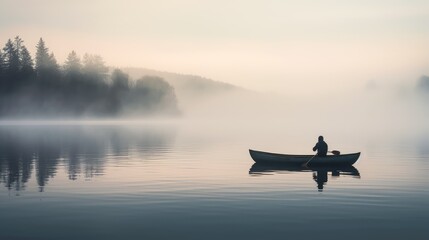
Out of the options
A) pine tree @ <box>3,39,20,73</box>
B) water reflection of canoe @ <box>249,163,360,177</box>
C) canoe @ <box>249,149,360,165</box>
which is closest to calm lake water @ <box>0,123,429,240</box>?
water reflection of canoe @ <box>249,163,360,177</box>

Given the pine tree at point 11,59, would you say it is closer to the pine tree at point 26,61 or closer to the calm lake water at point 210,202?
the pine tree at point 26,61

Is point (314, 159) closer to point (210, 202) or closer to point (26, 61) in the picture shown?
point (210, 202)

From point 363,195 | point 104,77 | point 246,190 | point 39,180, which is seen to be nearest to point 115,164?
point 39,180

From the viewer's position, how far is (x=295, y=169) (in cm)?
4028

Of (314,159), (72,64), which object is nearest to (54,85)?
(72,64)

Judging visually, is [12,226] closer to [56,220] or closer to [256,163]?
[56,220]

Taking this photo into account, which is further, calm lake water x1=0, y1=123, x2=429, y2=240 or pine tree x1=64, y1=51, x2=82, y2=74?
pine tree x1=64, y1=51, x2=82, y2=74

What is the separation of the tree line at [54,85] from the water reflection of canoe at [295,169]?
14029 cm

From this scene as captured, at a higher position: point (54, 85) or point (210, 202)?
point (54, 85)

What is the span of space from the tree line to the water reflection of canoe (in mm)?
140289

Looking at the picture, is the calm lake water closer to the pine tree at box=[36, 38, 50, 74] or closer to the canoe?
the canoe

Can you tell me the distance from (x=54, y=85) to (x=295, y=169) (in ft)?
496

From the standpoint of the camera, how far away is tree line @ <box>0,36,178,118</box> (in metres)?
165

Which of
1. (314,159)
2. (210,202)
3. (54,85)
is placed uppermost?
(54,85)
